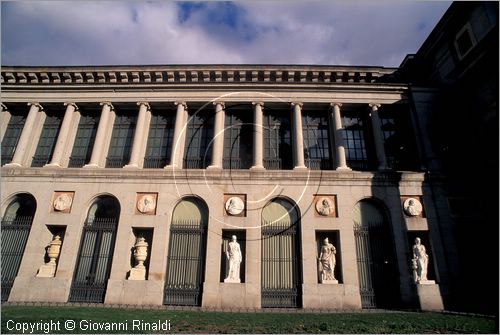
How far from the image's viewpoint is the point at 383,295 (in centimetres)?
1531

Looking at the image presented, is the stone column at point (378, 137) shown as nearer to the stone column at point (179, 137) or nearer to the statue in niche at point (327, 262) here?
the statue in niche at point (327, 262)

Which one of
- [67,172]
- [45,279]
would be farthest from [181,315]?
[67,172]

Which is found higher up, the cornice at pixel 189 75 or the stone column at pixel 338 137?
the cornice at pixel 189 75

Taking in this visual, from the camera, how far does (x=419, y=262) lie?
49.0 feet

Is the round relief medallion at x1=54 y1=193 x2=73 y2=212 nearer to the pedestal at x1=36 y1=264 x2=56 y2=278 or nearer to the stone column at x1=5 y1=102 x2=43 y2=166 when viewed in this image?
the pedestal at x1=36 y1=264 x2=56 y2=278

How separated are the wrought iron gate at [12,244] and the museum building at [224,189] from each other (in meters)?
0.07

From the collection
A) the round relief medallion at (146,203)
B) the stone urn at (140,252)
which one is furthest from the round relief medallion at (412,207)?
the stone urn at (140,252)

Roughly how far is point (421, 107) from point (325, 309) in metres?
13.0

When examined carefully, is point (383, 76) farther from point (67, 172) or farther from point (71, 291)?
point (71, 291)

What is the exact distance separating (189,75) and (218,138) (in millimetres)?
4453

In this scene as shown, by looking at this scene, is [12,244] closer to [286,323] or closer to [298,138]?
[286,323]

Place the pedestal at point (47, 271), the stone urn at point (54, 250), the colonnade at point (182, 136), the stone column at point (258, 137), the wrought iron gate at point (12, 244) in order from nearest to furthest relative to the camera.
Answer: the pedestal at point (47, 271) < the stone urn at point (54, 250) < the wrought iron gate at point (12, 244) < the stone column at point (258, 137) < the colonnade at point (182, 136)

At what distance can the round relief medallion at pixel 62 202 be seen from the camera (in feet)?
55.7

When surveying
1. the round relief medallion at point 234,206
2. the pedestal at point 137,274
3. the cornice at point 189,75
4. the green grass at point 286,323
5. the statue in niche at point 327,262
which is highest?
the cornice at point 189,75
